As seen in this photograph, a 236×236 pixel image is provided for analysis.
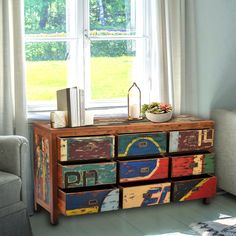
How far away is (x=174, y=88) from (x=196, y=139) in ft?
1.59

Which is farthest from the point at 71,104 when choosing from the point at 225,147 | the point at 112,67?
the point at 225,147

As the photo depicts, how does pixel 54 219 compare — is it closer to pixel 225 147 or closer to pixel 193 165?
pixel 193 165

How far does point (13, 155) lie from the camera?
3082mm

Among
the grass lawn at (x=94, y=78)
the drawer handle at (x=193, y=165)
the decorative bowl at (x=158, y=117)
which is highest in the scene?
the grass lawn at (x=94, y=78)

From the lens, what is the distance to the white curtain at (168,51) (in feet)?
12.8

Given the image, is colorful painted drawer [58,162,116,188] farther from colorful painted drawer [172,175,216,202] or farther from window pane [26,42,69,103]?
window pane [26,42,69,103]

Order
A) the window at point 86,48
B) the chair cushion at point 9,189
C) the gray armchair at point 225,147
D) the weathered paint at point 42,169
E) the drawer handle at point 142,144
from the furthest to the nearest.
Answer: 1. the gray armchair at point 225,147
2. the window at point 86,48
3. the drawer handle at point 142,144
4. the weathered paint at point 42,169
5. the chair cushion at point 9,189

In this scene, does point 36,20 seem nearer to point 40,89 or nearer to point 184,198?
point 40,89

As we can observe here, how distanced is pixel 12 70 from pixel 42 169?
703 mm

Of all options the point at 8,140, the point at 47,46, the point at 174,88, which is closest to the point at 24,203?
the point at 8,140

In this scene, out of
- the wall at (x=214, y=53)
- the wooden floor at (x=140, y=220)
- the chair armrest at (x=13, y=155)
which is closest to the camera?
the chair armrest at (x=13, y=155)

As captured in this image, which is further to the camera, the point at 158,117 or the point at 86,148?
the point at 158,117

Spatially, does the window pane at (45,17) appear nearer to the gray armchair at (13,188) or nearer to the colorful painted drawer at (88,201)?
the gray armchair at (13,188)

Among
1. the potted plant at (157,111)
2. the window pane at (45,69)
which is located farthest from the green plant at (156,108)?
the window pane at (45,69)
